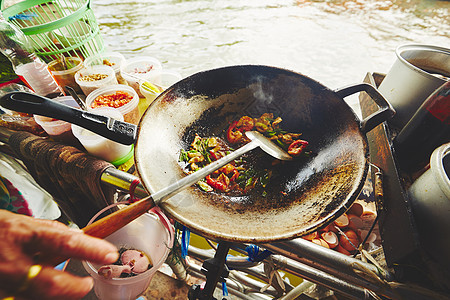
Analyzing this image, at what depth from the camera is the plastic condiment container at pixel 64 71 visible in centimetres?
213

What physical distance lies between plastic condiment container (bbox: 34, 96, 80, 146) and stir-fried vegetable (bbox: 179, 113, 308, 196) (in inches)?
41.2

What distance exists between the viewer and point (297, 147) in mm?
1598

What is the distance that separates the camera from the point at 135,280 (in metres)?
1.58

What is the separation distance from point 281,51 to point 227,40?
1.50 m

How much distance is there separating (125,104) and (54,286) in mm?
1559

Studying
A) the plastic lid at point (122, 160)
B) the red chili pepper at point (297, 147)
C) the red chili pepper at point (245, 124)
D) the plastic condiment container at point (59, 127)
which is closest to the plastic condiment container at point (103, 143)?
the plastic lid at point (122, 160)

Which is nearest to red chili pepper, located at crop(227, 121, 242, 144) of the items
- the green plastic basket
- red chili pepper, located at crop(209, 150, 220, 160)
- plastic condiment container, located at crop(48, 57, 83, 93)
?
red chili pepper, located at crop(209, 150, 220, 160)

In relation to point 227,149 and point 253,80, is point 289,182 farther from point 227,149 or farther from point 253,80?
point 253,80

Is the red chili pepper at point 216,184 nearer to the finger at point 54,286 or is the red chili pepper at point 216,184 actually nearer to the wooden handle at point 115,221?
the wooden handle at point 115,221

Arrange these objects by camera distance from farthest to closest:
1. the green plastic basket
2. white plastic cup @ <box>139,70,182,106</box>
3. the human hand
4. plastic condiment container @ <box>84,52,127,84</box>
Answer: plastic condiment container @ <box>84,52,127,84</box>
white plastic cup @ <box>139,70,182,106</box>
the green plastic basket
the human hand

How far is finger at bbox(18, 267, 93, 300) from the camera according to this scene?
0.49 meters

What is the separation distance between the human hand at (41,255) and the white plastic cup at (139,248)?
116cm

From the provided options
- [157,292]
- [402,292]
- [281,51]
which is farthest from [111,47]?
[402,292]

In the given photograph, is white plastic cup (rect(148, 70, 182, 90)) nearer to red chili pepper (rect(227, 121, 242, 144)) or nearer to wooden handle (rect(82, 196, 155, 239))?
red chili pepper (rect(227, 121, 242, 144))
